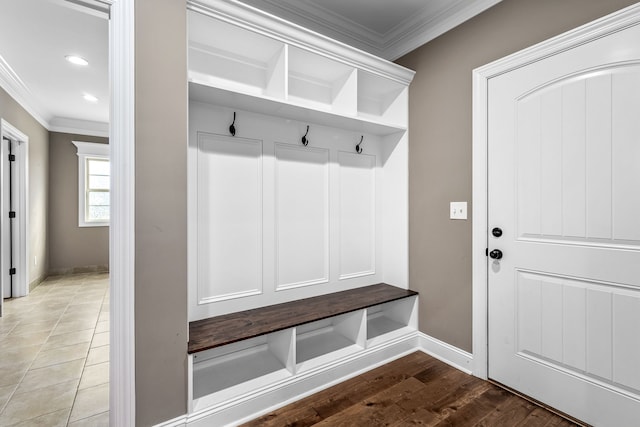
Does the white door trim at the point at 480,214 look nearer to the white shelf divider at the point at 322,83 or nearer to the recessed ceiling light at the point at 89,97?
the white shelf divider at the point at 322,83

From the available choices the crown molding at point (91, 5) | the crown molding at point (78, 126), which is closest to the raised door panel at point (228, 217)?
the crown molding at point (91, 5)

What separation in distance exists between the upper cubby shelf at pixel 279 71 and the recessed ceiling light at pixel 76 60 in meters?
2.06

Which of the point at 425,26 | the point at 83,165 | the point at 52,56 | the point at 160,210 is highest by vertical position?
the point at 52,56

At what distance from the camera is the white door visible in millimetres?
1434

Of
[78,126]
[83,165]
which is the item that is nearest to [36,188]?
[83,165]

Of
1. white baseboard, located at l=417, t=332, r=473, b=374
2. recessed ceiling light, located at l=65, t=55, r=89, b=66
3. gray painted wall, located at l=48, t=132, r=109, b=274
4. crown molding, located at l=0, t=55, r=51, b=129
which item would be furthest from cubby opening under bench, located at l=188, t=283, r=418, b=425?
gray painted wall, located at l=48, t=132, r=109, b=274

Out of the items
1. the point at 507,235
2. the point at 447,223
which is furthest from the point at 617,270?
the point at 447,223

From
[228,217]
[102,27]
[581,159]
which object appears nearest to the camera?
[581,159]

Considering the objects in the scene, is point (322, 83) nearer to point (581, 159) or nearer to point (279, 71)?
point (279, 71)

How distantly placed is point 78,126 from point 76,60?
2.73 meters

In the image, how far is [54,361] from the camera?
2320 millimetres

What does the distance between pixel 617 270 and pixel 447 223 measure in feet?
3.07

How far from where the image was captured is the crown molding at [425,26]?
203cm

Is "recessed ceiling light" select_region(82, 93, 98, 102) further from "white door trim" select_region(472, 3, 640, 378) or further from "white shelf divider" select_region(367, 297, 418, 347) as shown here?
"white door trim" select_region(472, 3, 640, 378)
